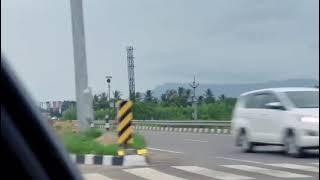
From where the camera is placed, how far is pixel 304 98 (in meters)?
14.2

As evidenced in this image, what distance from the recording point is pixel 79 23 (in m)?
17.2

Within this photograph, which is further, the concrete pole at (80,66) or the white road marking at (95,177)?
the concrete pole at (80,66)

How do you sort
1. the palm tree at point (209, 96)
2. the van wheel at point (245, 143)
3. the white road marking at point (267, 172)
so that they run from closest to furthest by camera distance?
the white road marking at point (267, 172)
the van wheel at point (245, 143)
the palm tree at point (209, 96)

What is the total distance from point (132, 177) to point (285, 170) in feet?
7.69

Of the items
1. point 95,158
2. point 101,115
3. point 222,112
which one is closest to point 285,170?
point 95,158

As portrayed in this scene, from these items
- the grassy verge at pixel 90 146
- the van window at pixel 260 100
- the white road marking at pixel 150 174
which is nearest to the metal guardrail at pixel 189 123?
the grassy verge at pixel 90 146

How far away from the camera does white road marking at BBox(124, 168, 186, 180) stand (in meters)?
10.6

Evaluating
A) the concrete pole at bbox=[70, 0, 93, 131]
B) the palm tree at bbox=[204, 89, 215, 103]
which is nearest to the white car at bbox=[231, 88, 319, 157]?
the concrete pole at bbox=[70, 0, 93, 131]

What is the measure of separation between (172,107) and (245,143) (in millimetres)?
44587

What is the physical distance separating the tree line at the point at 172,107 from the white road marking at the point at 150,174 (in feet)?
72.4

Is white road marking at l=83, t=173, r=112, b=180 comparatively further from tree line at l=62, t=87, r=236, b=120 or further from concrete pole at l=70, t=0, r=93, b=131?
tree line at l=62, t=87, r=236, b=120

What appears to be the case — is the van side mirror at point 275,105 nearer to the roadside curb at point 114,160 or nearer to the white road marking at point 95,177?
the roadside curb at point 114,160

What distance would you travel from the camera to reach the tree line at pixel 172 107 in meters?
49.3

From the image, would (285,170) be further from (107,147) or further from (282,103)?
(107,147)
